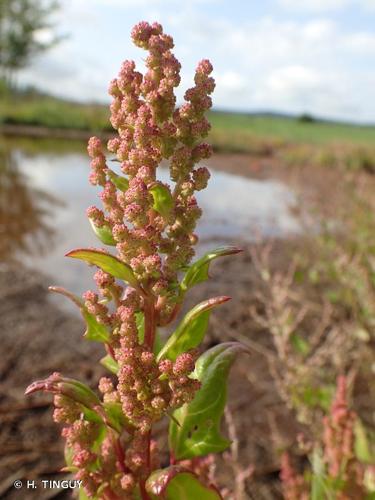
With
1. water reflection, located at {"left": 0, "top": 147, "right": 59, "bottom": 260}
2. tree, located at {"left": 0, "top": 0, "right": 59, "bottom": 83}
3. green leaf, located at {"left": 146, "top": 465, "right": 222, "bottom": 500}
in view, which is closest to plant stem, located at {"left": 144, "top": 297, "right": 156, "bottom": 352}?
green leaf, located at {"left": 146, "top": 465, "right": 222, "bottom": 500}

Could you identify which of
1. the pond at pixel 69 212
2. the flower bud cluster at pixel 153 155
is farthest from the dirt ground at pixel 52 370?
the flower bud cluster at pixel 153 155

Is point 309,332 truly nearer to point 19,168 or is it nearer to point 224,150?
point 19,168

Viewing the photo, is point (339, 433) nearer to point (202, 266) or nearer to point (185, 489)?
point (185, 489)

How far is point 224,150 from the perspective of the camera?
19328 millimetres

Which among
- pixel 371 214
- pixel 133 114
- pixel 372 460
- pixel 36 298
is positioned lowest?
pixel 36 298

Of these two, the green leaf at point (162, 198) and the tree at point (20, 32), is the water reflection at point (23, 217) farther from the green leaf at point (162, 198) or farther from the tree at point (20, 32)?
the tree at point (20, 32)

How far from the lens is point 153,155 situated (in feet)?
2.84

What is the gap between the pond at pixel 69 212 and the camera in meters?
5.29

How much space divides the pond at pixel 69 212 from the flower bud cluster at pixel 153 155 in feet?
7.44

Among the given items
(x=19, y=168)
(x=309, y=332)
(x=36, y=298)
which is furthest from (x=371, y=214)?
(x=19, y=168)

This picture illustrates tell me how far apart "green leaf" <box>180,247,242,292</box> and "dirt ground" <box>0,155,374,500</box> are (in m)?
1.34

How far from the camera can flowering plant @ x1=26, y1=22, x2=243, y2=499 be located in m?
0.85

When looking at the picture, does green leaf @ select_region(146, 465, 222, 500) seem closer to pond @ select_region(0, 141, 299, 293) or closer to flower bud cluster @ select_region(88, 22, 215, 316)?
flower bud cluster @ select_region(88, 22, 215, 316)

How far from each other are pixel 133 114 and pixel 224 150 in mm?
18782
